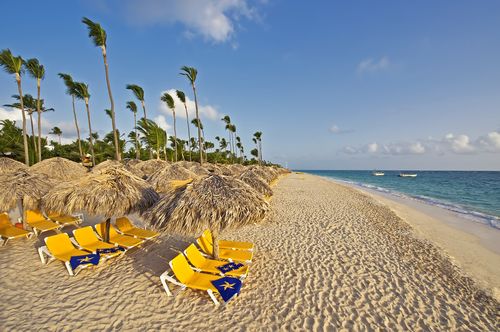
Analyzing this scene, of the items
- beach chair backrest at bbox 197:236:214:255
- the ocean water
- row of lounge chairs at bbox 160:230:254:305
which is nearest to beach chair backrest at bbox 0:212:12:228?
row of lounge chairs at bbox 160:230:254:305

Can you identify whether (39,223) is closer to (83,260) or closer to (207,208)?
(83,260)

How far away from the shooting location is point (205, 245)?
552cm

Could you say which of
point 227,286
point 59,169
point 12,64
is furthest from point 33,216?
point 12,64

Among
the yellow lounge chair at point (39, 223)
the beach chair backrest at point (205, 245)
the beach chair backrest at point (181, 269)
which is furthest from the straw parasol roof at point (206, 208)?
the yellow lounge chair at point (39, 223)

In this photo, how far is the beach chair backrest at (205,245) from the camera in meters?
5.35

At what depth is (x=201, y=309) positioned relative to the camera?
3.59m

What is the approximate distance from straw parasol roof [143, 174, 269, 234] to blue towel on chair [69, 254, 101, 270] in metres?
1.26

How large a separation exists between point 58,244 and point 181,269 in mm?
3262

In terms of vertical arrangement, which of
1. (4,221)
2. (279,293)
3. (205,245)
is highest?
(4,221)

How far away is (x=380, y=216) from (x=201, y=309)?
10277 mm

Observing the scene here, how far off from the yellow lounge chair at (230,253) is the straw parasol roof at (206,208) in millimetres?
917

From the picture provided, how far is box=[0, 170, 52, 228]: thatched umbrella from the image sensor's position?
5746 millimetres

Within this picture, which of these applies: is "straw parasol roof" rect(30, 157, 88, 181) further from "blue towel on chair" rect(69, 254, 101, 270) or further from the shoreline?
the shoreline

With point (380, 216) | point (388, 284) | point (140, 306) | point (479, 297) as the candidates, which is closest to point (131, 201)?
point (140, 306)
